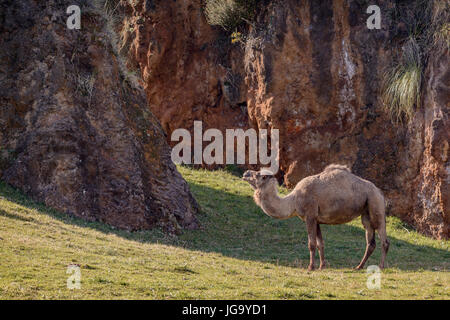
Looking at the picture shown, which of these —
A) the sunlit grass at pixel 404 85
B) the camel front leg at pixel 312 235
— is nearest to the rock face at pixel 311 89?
the sunlit grass at pixel 404 85

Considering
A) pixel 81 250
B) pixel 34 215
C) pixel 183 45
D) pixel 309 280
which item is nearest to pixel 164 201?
pixel 34 215

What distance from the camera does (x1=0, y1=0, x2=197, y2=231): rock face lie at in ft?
62.2

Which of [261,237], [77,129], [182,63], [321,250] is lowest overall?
[261,237]

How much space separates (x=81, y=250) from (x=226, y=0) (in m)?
16.4

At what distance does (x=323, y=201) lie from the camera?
1623 cm

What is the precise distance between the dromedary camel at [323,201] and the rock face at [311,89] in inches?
265

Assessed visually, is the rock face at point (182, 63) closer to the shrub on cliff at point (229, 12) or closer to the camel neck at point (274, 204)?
the shrub on cliff at point (229, 12)

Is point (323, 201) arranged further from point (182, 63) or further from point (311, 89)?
point (182, 63)

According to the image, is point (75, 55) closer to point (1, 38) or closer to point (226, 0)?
point (1, 38)

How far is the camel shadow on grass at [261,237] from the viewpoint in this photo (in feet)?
58.3

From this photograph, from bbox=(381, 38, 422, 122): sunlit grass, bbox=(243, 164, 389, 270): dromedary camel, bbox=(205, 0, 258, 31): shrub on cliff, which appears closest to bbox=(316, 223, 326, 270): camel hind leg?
bbox=(243, 164, 389, 270): dromedary camel

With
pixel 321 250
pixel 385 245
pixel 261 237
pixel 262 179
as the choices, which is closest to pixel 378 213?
pixel 385 245

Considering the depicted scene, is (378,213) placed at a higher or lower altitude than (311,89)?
lower

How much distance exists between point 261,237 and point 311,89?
7.78 m
